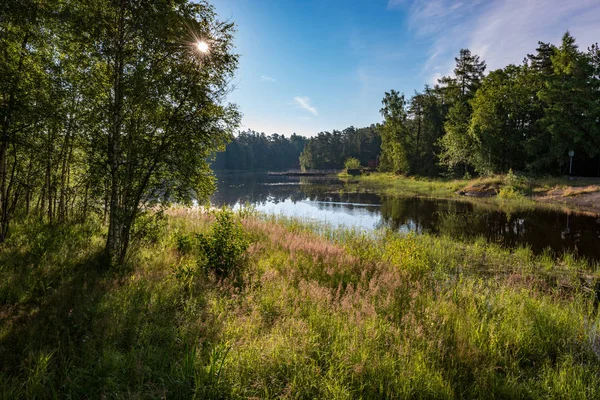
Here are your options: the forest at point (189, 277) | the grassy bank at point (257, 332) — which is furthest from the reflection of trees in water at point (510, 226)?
the grassy bank at point (257, 332)

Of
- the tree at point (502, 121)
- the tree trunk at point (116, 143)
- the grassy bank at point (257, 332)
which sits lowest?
the grassy bank at point (257, 332)

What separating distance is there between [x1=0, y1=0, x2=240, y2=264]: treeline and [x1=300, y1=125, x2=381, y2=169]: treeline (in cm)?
11782

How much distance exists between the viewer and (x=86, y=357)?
13.2 ft

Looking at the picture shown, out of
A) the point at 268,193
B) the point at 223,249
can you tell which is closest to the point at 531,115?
the point at 268,193

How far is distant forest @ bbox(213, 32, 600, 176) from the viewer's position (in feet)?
116

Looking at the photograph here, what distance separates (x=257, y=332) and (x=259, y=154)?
173 m

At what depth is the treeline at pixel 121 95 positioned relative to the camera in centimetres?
723

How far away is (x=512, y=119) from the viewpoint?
42.8m

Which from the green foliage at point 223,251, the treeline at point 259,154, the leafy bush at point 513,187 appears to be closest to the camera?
the green foliage at point 223,251

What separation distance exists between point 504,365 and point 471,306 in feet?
5.77

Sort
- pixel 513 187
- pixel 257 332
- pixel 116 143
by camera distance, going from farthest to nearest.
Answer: pixel 513 187 < pixel 116 143 < pixel 257 332

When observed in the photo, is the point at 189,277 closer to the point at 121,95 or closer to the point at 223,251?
the point at 223,251

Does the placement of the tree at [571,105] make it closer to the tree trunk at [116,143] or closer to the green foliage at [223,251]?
the green foliage at [223,251]

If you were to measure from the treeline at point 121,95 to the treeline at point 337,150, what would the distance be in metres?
118
